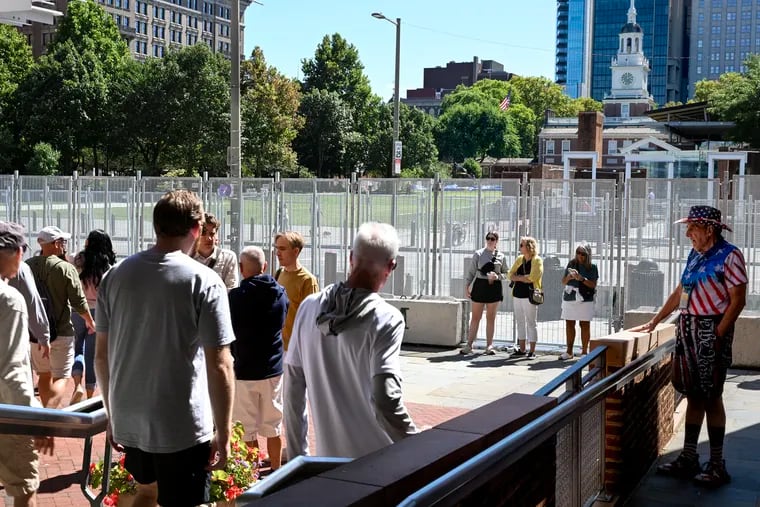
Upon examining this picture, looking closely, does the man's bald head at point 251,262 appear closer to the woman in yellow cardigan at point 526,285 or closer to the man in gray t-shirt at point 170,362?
the man in gray t-shirt at point 170,362

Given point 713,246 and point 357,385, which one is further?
point 713,246

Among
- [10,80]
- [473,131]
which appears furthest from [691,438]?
[473,131]

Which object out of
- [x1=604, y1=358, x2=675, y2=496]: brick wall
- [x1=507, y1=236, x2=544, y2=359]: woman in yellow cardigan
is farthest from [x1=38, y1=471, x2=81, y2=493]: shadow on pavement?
Answer: [x1=507, y1=236, x2=544, y2=359]: woman in yellow cardigan

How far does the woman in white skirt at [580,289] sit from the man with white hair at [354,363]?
974 centimetres

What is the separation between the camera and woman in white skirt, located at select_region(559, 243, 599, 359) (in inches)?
523

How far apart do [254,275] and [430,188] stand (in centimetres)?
845

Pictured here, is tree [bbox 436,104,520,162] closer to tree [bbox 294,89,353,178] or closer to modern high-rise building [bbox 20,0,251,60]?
modern high-rise building [bbox 20,0,251,60]

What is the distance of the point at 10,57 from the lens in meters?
68.3

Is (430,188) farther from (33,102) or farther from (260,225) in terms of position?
(33,102)

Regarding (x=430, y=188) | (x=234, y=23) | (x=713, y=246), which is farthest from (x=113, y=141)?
(x=713, y=246)

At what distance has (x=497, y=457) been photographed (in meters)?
3.12

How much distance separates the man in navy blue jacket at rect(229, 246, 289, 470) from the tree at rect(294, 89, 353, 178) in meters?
69.5

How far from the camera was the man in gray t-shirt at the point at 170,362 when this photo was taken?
3998 millimetres

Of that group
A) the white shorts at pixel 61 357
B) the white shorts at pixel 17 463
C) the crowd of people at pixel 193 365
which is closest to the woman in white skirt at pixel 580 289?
the white shorts at pixel 61 357
